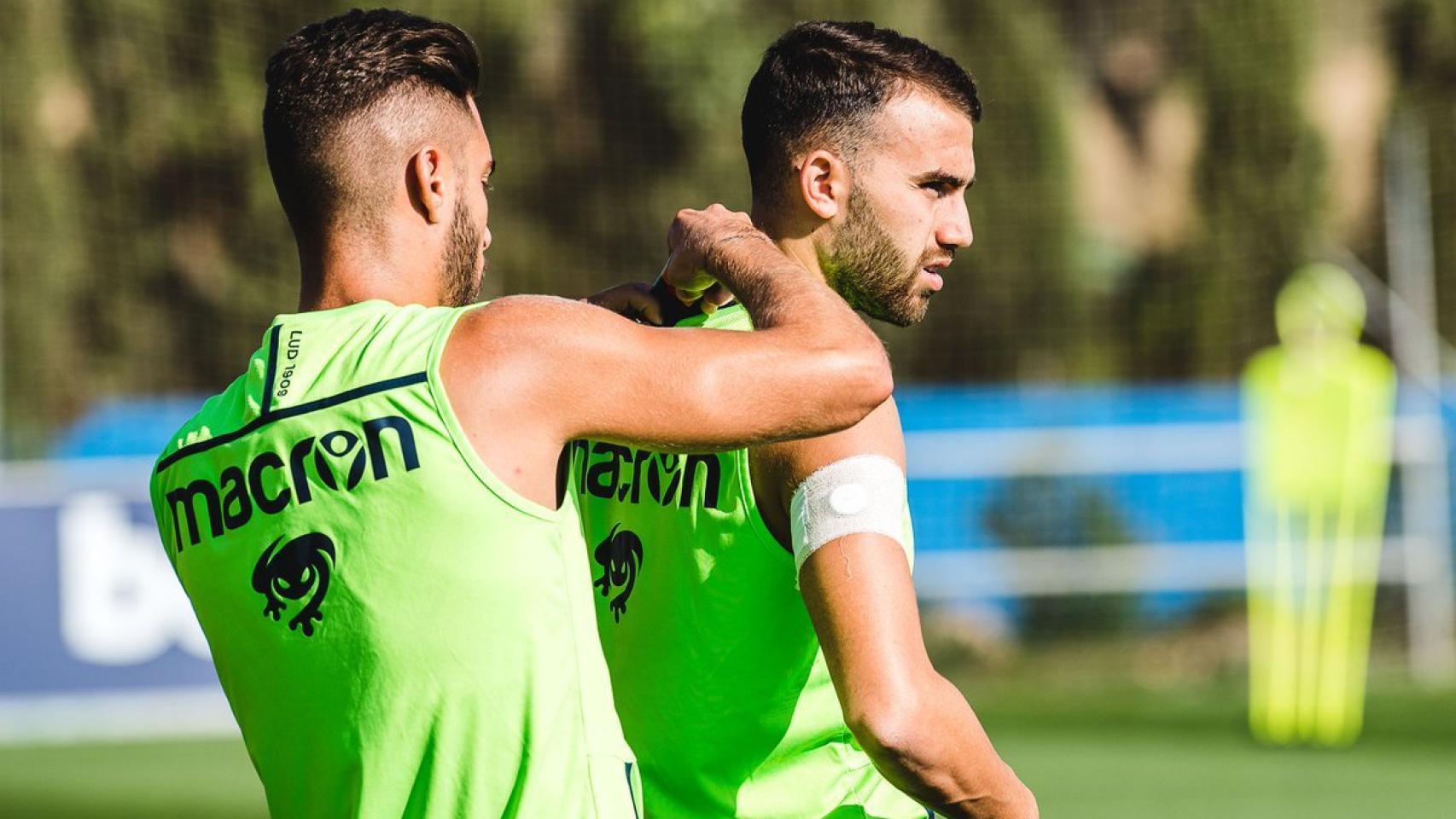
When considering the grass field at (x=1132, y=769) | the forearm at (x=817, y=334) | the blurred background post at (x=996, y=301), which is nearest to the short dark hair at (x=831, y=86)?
the forearm at (x=817, y=334)

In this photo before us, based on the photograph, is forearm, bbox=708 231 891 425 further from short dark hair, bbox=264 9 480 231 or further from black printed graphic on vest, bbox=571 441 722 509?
short dark hair, bbox=264 9 480 231

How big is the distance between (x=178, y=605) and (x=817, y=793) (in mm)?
9350

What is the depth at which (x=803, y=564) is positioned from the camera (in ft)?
8.79

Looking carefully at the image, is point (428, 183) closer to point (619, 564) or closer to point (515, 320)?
point (515, 320)

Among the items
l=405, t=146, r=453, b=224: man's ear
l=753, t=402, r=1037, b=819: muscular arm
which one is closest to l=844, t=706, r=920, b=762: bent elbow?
l=753, t=402, r=1037, b=819: muscular arm

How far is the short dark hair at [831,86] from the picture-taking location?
10.1 feet

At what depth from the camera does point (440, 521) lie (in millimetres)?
2367

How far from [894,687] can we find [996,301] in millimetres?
17512

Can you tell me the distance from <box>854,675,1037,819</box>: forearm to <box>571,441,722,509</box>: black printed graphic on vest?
1.51 ft

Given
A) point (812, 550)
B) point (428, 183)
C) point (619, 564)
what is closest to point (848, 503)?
point (812, 550)

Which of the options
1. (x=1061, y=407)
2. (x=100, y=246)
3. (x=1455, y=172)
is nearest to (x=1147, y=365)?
(x=1455, y=172)

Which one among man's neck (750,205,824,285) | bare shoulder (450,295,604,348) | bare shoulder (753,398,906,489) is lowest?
bare shoulder (753,398,906,489)

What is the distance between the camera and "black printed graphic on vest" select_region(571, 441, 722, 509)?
9.39ft

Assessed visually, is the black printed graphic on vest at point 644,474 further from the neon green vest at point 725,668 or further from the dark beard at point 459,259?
the dark beard at point 459,259
